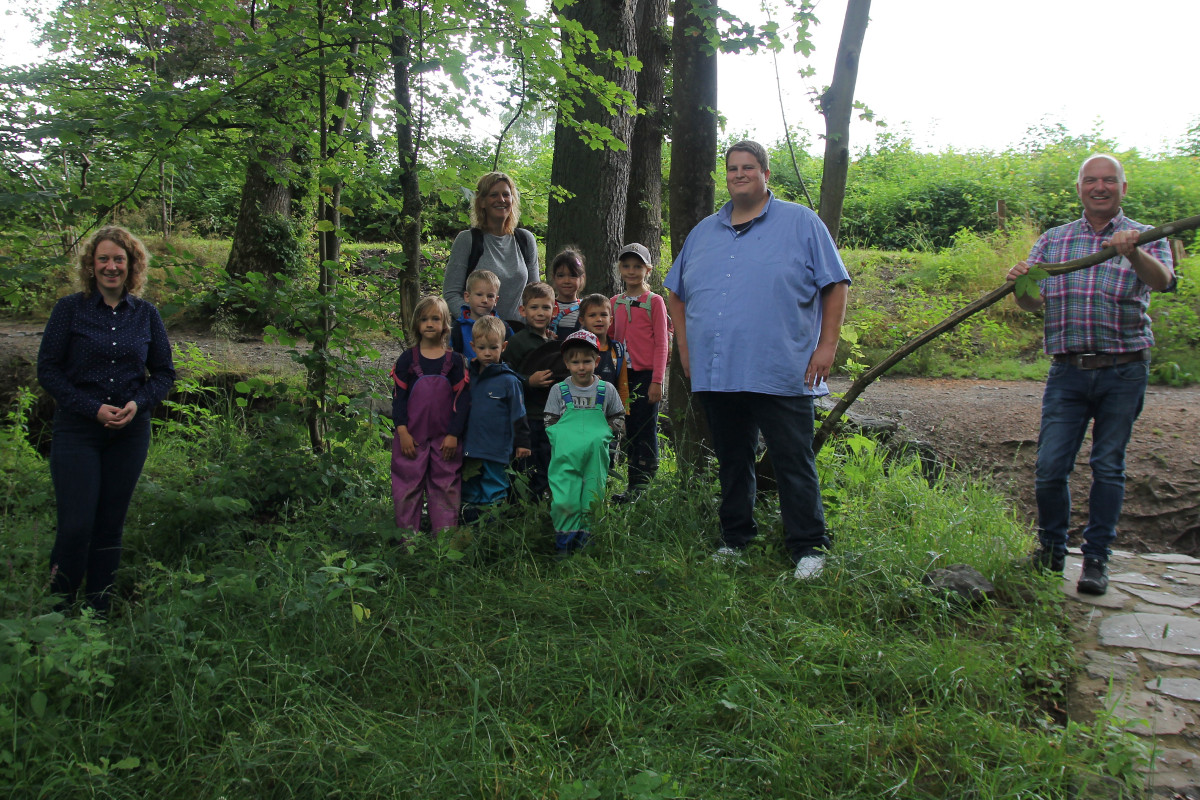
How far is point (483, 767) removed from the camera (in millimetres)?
2320

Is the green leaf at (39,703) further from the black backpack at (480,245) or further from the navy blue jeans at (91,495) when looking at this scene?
the black backpack at (480,245)

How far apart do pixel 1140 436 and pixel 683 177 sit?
4.97 meters

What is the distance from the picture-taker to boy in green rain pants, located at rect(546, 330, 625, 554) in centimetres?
404

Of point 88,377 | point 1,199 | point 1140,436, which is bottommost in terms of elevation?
point 1140,436

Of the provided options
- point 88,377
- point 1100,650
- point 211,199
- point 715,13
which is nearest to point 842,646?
point 1100,650

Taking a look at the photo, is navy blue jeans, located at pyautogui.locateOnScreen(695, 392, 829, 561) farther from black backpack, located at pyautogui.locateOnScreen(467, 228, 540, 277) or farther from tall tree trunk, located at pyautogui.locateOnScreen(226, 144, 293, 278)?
tall tree trunk, located at pyautogui.locateOnScreen(226, 144, 293, 278)

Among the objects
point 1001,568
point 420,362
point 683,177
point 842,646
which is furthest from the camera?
point 683,177

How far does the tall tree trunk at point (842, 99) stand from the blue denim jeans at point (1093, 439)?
1521 millimetres

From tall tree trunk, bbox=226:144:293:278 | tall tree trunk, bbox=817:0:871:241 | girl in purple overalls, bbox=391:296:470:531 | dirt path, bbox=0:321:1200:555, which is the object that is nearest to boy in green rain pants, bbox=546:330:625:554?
girl in purple overalls, bbox=391:296:470:531

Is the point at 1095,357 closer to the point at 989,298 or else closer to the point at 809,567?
the point at 989,298

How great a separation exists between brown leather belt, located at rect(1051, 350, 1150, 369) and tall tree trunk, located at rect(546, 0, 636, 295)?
10.9 ft

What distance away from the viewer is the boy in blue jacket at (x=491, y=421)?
4141 mm

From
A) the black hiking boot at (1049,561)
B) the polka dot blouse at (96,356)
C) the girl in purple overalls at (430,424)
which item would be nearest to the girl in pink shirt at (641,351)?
the girl in purple overalls at (430,424)

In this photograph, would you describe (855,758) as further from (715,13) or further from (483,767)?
(715,13)
